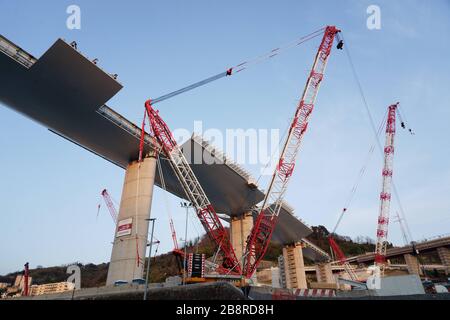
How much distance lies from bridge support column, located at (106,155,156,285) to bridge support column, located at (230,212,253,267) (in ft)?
93.2

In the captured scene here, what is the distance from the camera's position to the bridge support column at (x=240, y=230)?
6262 cm

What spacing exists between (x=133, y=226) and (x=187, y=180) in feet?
43.4

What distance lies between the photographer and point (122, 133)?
41062 millimetres

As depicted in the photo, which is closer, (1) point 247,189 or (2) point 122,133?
(2) point 122,133

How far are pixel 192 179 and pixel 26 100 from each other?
1056 inches

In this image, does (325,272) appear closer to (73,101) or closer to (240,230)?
(240,230)

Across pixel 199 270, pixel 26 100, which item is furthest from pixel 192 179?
pixel 26 100

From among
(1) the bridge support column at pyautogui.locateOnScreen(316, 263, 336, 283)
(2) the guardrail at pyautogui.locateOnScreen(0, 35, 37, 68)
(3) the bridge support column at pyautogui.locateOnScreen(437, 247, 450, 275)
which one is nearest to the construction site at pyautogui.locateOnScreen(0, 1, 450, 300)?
(2) the guardrail at pyautogui.locateOnScreen(0, 35, 37, 68)

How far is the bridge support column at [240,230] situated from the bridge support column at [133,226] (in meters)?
28.4

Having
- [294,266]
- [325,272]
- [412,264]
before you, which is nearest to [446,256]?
[412,264]

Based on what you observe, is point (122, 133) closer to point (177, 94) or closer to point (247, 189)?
point (177, 94)

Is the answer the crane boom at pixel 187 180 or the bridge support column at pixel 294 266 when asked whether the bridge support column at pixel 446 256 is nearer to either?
the bridge support column at pixel 294 266

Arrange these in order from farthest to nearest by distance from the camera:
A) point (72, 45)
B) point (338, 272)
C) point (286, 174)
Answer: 1. point (338, 272)
2. point (286, 174)
3. point (72, 45)

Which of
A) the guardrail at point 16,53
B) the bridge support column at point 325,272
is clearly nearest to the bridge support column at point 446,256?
the bridge support column at point 325,272
